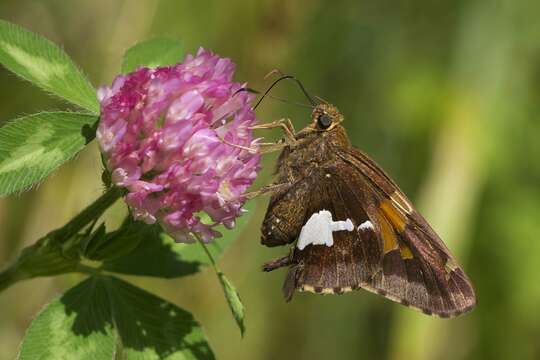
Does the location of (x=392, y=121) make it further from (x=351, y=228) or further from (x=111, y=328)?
(x=111, y=328)

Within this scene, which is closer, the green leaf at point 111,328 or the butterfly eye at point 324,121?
the green leaf at point 111,328

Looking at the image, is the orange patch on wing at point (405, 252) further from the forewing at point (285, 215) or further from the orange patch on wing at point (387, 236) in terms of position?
the forewing at point (285, 215)

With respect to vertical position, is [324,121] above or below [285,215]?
above

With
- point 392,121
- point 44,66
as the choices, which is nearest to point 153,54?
point 44,66

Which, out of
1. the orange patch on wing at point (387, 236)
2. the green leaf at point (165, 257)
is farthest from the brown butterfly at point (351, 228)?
the green leaf at point (165, 257)

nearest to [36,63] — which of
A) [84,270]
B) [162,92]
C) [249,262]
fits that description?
[162,92]
